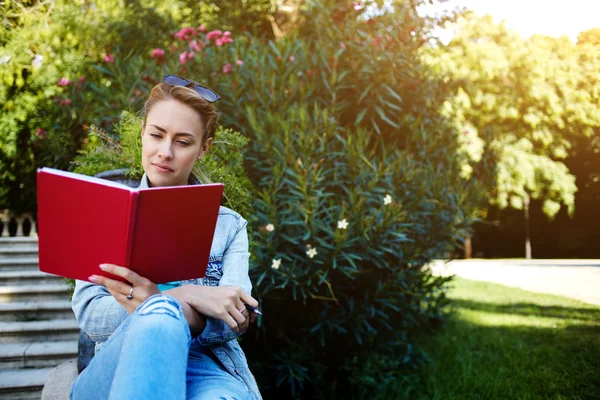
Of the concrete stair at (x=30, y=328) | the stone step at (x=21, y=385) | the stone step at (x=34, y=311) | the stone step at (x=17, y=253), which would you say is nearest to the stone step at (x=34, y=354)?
the concrete stair at (x=30, y=328)

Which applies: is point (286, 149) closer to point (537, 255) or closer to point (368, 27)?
point (368, 27)

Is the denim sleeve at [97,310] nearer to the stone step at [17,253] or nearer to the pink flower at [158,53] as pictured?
the pink flower at [158,53]

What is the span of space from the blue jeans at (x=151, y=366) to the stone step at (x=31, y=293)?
3480 millimetres

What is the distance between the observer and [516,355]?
167 inches

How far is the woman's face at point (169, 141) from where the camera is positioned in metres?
1.71

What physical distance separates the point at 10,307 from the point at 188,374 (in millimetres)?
3440

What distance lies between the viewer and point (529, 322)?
5.47m

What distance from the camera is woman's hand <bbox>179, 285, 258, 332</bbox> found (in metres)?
1.45

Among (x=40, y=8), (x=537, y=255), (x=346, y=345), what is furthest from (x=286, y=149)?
(x=537, y=255)

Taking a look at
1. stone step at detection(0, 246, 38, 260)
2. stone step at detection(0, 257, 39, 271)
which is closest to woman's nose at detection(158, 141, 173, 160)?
stone step at detection(0, 257, 39, 271)

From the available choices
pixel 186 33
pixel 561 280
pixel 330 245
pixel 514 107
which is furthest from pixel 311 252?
pixel 514 107

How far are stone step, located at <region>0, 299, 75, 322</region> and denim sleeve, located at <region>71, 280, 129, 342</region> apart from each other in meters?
3.09

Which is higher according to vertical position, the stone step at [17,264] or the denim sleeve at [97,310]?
the denim sleeve at [97,310]

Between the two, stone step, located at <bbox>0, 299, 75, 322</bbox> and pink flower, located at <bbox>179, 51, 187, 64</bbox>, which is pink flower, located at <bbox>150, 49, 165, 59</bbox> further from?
stone step, located at <bbox>0, 299, 75, 322</bbox>
